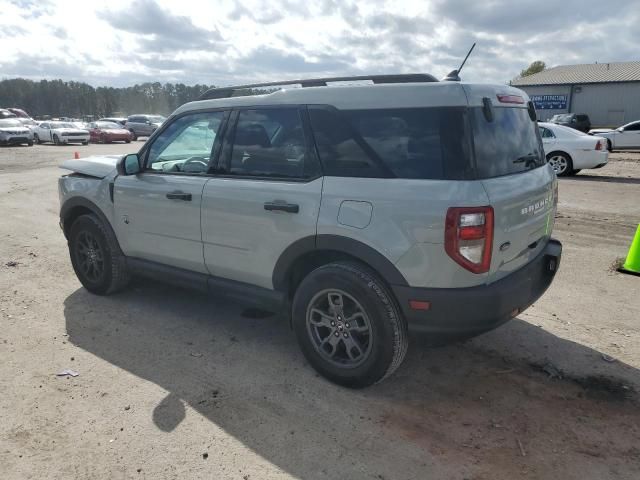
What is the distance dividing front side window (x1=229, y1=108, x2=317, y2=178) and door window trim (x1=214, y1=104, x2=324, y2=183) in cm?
2

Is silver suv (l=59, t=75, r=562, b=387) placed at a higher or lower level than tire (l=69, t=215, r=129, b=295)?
higher

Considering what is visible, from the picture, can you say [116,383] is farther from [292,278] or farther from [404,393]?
[404,393]

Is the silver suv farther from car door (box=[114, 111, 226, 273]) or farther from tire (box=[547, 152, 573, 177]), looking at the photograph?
tire (box=[547, 152, 573, 177])

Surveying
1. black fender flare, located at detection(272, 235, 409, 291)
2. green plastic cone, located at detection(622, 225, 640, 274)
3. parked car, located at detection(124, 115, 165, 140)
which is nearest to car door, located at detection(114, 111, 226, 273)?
black fender flare, located at detection(272, 235, 409, 291)

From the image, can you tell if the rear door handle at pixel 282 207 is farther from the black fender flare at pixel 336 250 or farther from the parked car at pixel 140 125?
the parked car at pixel 140 125

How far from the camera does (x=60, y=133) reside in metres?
27.9

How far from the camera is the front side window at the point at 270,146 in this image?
343cm

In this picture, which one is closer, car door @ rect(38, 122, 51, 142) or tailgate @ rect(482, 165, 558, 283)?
tailgate @ rect(482, 165, 558, 283)

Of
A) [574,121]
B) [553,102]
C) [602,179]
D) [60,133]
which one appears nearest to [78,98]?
[60,133]

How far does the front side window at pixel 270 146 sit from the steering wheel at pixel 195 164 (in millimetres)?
299

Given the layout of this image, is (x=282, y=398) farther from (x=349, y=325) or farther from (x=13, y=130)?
(x=13, y=130)

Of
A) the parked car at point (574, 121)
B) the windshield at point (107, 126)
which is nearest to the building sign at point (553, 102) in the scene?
the parked car at point (574, 121)

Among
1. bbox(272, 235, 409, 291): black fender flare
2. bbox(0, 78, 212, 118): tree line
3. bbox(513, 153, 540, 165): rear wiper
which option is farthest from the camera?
bbox(0, 78, 212, 118): tree line

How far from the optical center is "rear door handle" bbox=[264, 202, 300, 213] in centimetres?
333
